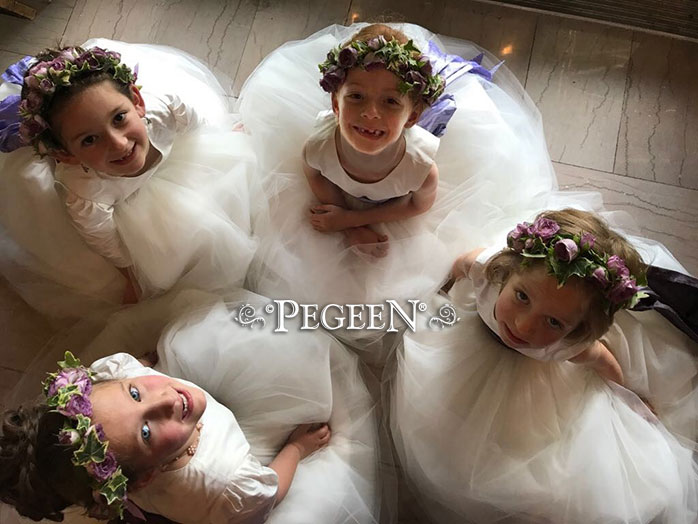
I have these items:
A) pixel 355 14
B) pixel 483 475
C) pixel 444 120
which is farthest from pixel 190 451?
pixel 355 14

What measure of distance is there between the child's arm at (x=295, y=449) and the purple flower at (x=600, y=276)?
0.59 metres

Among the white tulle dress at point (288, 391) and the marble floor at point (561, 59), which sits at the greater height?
the marble floor at point (561, 59)

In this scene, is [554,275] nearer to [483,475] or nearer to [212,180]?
[483,475]

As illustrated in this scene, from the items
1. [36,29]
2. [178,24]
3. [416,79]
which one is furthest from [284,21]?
[416,79]

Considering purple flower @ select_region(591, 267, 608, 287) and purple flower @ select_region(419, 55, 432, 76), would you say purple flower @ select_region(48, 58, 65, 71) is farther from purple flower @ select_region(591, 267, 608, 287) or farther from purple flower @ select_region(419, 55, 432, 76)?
purple flower @ select_region(591, 267, 608, 287)

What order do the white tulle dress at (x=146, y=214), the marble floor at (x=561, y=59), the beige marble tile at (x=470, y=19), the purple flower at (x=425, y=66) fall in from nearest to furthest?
the purple flower at (x=425, y=66) → the white tulle dress at (x=146, y=214) → the marble floor at (x=561, y=59) → the beige marble tile at (x=470, y=19)

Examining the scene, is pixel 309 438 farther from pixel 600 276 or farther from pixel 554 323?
pixel 600 276

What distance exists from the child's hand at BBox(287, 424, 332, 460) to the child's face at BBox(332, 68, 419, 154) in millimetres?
553

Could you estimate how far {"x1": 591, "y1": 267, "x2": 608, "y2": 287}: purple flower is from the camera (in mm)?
933

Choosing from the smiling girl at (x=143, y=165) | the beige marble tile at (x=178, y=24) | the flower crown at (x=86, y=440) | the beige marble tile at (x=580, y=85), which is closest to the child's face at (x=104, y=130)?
the smiling girl at (x=143, y=165)

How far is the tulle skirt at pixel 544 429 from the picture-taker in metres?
1.09

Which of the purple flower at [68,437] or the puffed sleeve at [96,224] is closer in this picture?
the purple flower at [68,437]

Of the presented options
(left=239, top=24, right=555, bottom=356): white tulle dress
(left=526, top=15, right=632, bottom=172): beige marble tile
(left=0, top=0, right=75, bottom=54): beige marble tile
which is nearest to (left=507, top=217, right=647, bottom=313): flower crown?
(left=239, top=24, right=555, bottom=356): white tulle dress

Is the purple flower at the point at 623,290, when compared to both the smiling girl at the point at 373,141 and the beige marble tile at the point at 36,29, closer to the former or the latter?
the smiling girl at the point at 373,141
